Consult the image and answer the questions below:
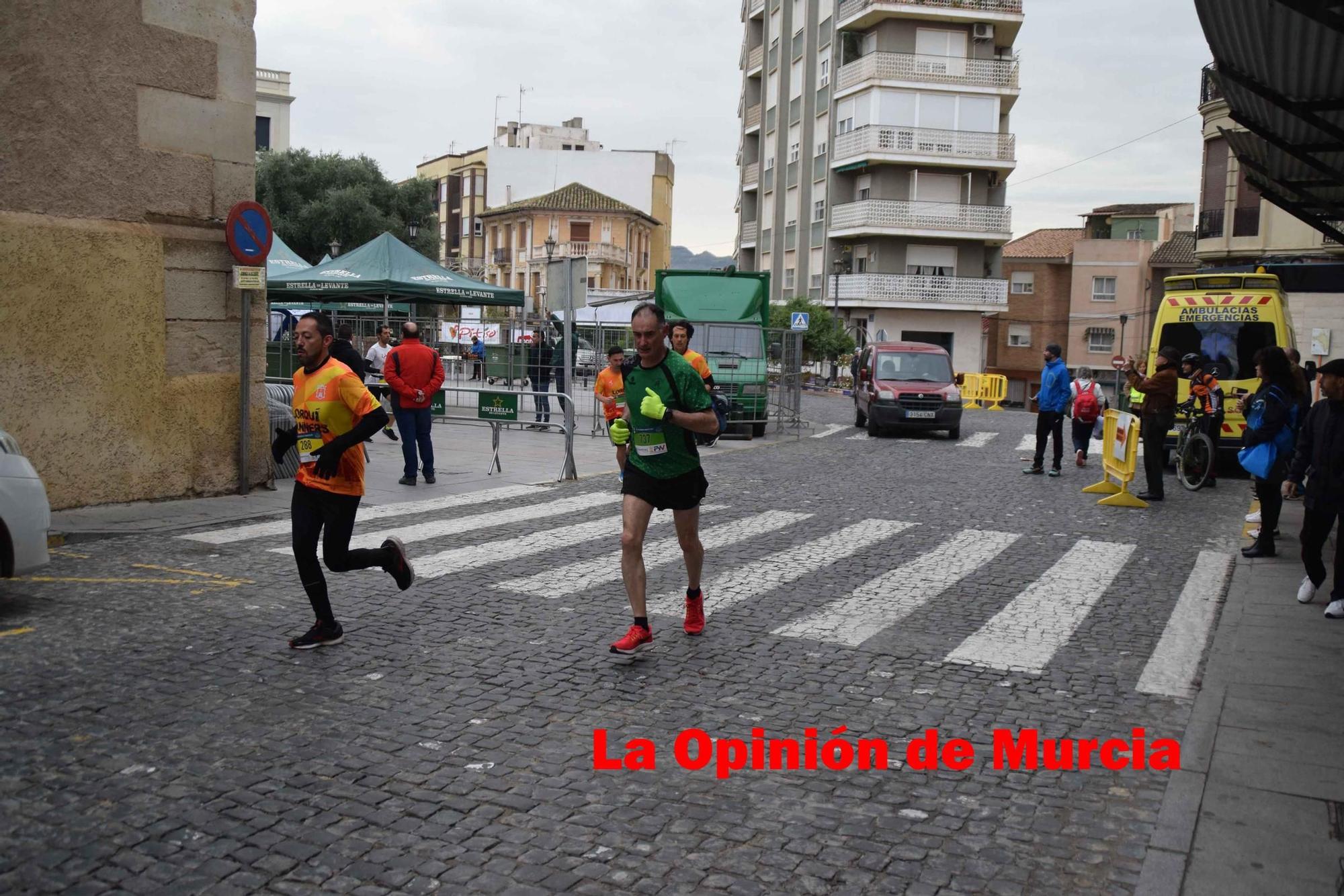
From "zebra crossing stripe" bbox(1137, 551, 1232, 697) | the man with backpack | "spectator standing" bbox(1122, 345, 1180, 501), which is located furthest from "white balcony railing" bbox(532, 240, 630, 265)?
"zebra crossing stripe" bbox(1137, 551, 1232, 697)

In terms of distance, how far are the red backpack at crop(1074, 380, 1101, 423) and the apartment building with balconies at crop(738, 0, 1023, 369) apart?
32.5 meters

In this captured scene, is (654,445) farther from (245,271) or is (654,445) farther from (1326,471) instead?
(245,271)

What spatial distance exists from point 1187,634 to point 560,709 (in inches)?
160

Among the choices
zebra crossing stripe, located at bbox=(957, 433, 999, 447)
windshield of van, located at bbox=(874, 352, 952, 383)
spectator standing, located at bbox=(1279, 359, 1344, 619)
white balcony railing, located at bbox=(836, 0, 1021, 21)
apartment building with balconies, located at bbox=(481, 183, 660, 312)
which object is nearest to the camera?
spectator standing, located at bbox=(1279, 359, 1344, 619)

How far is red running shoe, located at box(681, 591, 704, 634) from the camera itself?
705 cm

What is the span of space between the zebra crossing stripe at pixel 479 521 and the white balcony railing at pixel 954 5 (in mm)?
42793

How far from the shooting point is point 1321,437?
25.3ft

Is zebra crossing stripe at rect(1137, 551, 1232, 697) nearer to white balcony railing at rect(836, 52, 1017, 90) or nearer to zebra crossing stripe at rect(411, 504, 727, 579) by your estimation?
zebra crossing stripe at rect(411, 504, 727, 579)

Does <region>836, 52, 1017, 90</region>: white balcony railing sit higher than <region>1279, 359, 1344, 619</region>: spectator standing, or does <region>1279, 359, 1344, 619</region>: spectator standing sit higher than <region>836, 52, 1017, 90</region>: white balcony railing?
<region>836, 52, 1017, 90</region>: white balcony railing

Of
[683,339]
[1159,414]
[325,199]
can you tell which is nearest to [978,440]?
[1159,414]

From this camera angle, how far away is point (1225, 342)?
17.1m

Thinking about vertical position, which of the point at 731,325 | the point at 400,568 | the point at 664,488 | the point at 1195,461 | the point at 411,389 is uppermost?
the point at 731,325

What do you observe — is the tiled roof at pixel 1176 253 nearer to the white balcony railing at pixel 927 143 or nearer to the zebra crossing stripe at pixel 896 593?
the white balcony railing at pixel 927 143

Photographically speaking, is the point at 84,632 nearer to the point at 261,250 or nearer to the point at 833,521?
the point at 261,250
